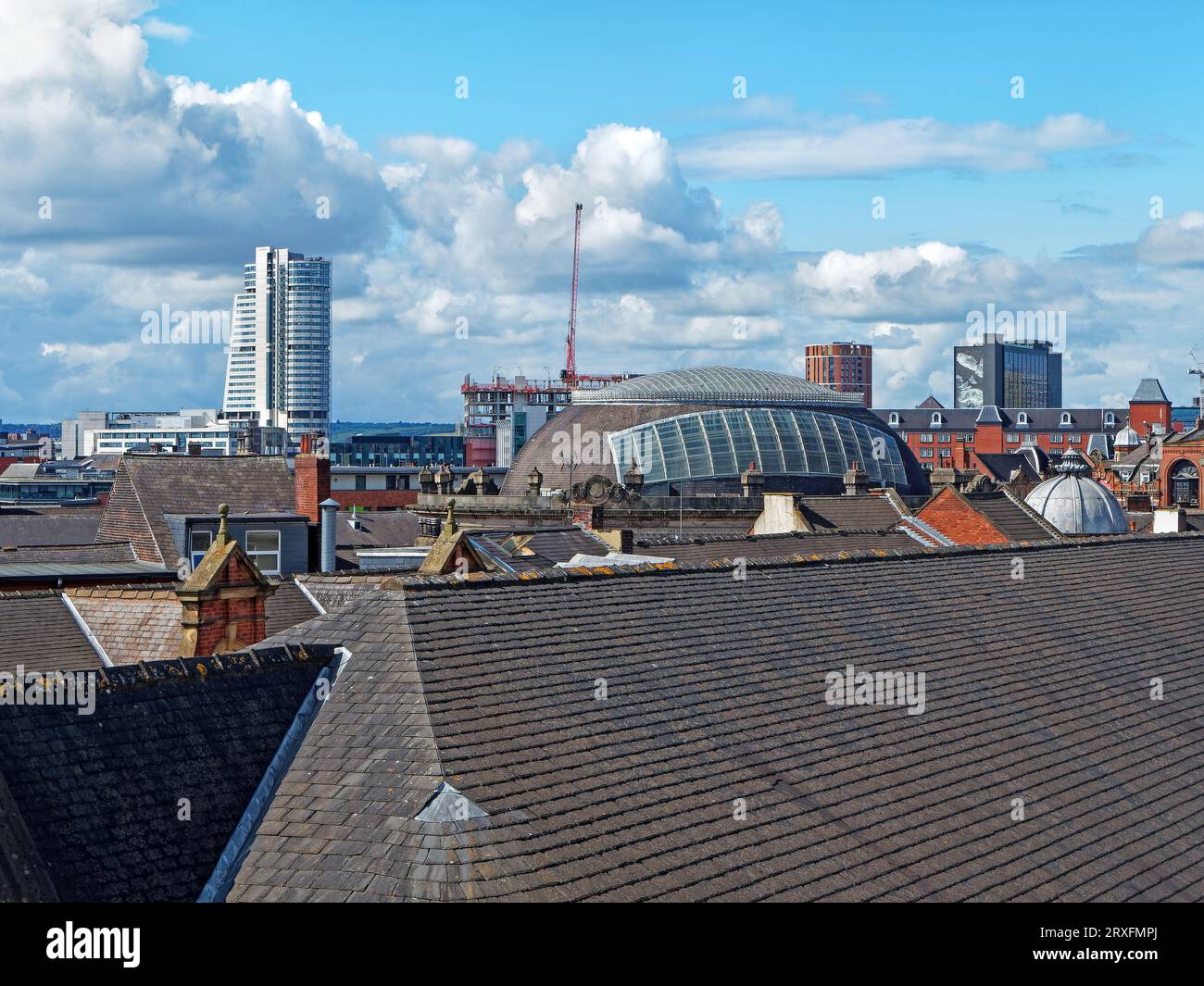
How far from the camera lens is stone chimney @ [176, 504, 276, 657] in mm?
21562

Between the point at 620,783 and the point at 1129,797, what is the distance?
7.71 m

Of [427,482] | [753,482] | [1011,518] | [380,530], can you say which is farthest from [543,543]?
[427,482]

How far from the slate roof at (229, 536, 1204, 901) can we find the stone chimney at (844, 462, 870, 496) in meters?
55.8

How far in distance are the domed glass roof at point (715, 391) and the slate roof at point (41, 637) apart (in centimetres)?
6598

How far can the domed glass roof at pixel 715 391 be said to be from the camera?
9694 centimetres

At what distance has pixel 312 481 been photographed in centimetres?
5609

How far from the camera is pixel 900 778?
1848 centimetres

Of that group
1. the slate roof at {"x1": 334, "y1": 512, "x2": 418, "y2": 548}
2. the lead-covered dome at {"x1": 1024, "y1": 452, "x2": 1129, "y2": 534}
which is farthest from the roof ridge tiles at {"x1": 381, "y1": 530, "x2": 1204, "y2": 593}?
the slate roof at {"x1": 334, "y1": 512, "x2": 418, "y2": 548}

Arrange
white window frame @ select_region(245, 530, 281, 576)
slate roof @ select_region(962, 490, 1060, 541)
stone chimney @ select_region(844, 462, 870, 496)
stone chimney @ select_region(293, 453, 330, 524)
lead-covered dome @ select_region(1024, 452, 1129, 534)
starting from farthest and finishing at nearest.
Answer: stone chimney @ select_region(844, 462, 870, 496) < lead-covered dome @ select_region(1024, 452, 1129, 534) < stone chimney @ select_region(293, 453, 330, 524) < slate roof @ select_region(962, 490, 1060, 541) < white window frame @ select_region(245, 530, 281, 576)

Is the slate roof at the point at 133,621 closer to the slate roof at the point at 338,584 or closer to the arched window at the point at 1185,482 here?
the slate roof at the point at 338,584

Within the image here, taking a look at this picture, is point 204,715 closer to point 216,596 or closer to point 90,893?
point 90,893

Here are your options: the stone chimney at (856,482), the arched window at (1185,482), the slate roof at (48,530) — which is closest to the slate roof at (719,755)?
the slate roof at (48,530)

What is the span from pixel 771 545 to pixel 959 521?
918cm

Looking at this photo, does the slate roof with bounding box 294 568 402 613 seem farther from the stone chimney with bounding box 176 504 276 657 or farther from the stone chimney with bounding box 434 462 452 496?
the stone chimney with bounding box 434 462 452 496
